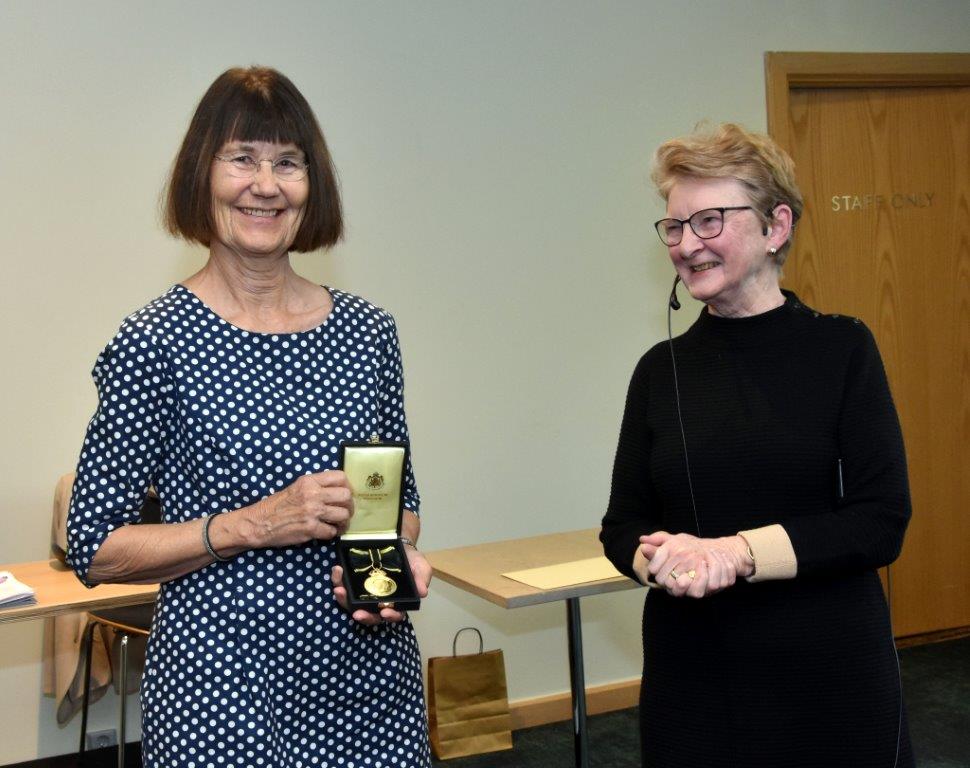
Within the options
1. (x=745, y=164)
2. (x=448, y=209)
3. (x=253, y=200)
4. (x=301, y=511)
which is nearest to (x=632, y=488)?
(x=745, y=164)

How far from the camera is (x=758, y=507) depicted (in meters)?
1.81

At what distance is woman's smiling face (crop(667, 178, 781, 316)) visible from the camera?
186 centimetres

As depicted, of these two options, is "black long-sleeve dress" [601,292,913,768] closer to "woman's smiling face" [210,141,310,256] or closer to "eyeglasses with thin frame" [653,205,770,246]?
"eyeglasses with thin frame" [653,205,770,246]

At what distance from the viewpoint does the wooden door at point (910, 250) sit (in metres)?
4.64

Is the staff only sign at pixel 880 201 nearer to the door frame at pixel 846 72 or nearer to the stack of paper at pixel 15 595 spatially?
the door frame at pixel 846 72

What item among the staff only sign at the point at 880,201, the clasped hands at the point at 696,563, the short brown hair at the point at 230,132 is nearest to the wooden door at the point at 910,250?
the staff only sign at the point at 880,201

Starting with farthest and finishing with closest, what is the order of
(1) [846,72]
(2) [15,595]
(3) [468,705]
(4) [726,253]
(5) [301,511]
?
(1) [846,72]
(3) [468,705]
(2) [15,595]
(4) [726,253]
(5) [301,511]

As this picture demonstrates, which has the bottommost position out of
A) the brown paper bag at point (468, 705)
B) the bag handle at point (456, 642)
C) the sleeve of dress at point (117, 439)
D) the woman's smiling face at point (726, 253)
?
the brown paper bag at point (468, 705)

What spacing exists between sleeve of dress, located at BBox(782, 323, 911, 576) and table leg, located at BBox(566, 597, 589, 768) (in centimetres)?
128

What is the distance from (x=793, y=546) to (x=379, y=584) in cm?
64

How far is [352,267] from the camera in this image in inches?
154

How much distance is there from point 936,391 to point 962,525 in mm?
603

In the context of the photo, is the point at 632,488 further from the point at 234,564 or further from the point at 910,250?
the point at 910,250

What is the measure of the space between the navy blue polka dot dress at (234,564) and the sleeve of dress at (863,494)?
66 centimetres
